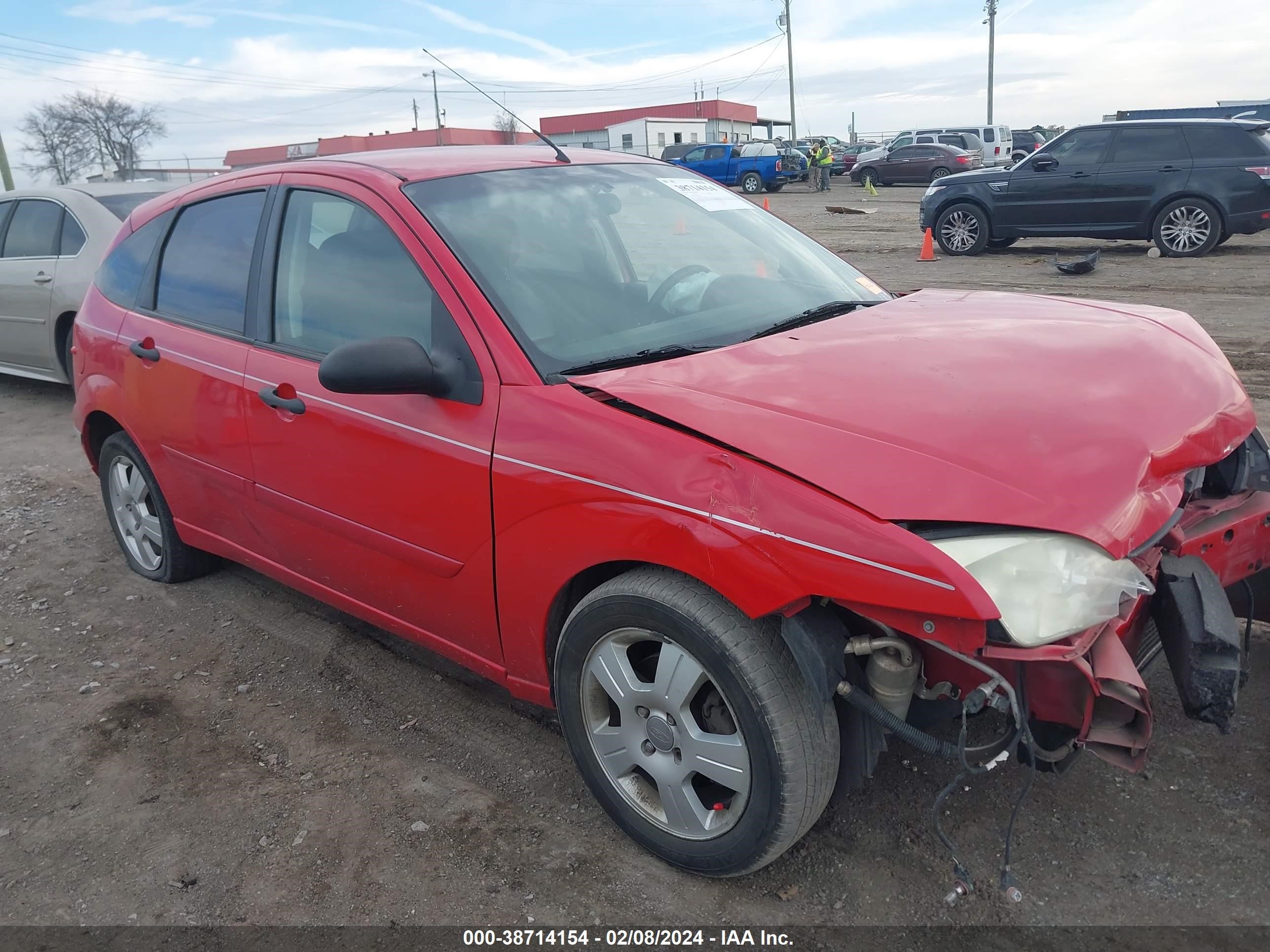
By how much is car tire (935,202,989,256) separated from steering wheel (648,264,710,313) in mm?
11685

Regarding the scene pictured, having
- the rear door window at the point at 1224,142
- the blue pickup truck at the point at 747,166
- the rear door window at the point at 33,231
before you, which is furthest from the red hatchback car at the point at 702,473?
the blue pickup truck at the point at 747,166

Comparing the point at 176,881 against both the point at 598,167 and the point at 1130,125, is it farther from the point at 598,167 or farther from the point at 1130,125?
the point at 1130,125

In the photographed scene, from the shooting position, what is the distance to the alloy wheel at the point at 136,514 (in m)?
4.27

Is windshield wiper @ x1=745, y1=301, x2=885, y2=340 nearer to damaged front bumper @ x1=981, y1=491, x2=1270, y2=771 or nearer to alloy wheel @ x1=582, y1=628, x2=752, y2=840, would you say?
alloy wheel @ x1=582, y1=628, x2=752, y2=840

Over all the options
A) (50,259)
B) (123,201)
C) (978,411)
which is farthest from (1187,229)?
(50,259)

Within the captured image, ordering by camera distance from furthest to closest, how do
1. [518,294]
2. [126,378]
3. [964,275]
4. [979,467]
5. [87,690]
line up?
[964,275] < [126,378] < [87,690] < [518,294] < [979,467]

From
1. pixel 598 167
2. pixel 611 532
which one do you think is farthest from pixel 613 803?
pixel 598 167

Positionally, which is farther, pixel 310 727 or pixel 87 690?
pixel 87 690

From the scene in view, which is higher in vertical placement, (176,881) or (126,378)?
(126,378)

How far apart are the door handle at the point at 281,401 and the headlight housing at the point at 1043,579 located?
2.02 metres

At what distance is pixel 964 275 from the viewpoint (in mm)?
12008

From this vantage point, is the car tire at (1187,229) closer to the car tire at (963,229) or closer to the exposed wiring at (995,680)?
the car tire at (963,229)

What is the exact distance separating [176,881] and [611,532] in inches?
59.7

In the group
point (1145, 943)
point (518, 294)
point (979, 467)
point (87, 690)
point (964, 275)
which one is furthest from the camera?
point (964, 275)
